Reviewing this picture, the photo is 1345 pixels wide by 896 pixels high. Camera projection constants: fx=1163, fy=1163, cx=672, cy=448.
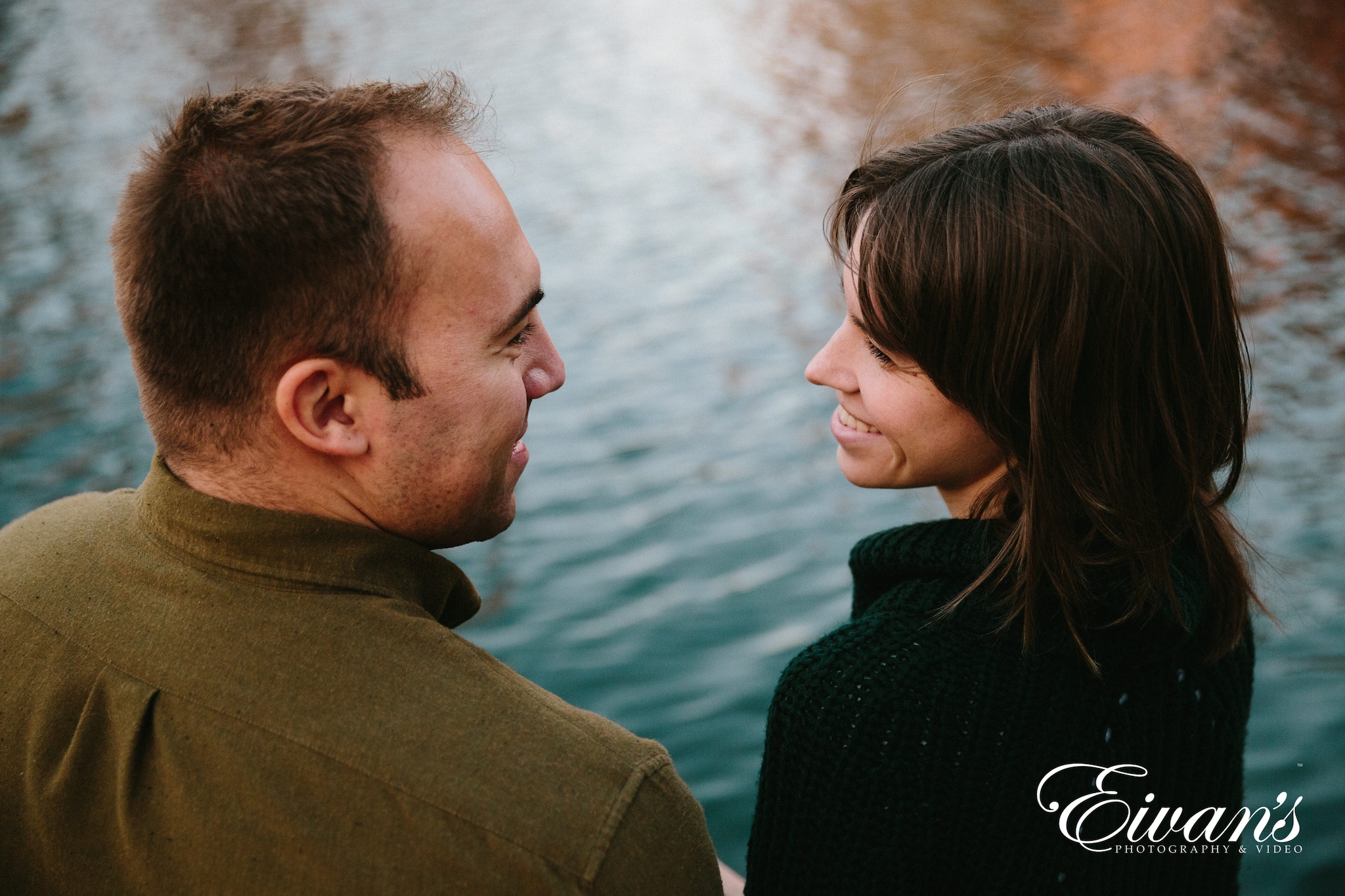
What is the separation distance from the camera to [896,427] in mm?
1814

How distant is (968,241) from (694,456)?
13.0ft

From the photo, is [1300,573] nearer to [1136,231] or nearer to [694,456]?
[694,456]

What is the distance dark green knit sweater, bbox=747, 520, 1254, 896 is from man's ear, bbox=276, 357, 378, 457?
27.1 inches

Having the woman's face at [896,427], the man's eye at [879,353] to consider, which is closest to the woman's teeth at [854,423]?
the woman's face at [896,427]

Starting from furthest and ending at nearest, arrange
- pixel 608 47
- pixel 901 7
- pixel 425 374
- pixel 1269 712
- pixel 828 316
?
pixel 901 7
pixel 608 47
pixel 828 316
pixel 1269 712
pixel 425 374

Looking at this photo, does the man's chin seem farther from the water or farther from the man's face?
the water

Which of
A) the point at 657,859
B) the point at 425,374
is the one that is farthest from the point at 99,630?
the point at 657,859

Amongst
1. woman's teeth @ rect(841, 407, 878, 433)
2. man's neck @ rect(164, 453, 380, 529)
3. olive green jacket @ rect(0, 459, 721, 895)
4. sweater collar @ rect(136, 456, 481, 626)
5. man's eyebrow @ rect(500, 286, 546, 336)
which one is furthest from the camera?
woman's teeth @ rect(841, 407, 878, 433)

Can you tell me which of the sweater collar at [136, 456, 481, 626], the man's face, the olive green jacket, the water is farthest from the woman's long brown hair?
the sweater collar at [136, 456, 481, 626]

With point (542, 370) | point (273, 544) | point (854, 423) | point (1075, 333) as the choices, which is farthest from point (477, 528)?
point (1075, 333)

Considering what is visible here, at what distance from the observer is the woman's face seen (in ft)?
5.84

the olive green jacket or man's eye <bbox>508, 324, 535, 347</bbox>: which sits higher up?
man's eye <bbox>508, 324, 535, 347</bbox>

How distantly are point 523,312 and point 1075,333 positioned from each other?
77 centimetres

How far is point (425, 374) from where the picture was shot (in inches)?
60.1
